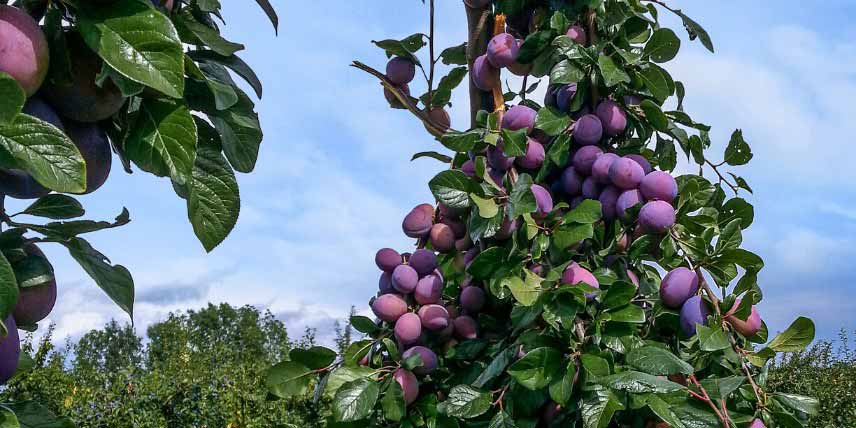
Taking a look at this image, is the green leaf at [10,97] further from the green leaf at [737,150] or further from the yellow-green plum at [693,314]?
the green leaf at [737,150]

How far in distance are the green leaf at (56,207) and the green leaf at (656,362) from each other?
0.86m

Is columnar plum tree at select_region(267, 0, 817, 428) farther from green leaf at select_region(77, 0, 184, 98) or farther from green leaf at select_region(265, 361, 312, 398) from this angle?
green leaf at select_region(77, 0, 184, 98)

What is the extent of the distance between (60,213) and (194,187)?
0.50 feet

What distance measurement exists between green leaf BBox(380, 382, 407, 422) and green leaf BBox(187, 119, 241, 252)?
2.46 feet

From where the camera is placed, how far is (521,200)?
4.41ft

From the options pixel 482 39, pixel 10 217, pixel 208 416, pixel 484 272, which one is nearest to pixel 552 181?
pixel 484 272

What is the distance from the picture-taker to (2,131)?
599 mm

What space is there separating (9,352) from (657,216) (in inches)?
41.3

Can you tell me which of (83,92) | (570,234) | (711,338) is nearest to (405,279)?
(570,234)

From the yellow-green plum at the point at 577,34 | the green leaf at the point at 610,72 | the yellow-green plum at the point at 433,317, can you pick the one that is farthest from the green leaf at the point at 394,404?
the yellow-green plum at the point at 577,34

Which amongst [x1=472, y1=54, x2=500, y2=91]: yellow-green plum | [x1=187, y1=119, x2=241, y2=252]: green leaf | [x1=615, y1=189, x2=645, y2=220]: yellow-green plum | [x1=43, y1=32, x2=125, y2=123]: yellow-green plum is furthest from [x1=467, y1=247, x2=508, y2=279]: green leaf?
[x1=43, y1=32, x2=125, y2=123]: yellow-green plum

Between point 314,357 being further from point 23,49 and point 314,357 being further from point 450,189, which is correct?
point 23,49

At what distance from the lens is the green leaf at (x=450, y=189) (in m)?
1.44

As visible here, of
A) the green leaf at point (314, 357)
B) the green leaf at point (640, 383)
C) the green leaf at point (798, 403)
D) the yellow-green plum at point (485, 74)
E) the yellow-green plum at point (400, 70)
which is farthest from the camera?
the yellow-green plum at point (400, 70)
